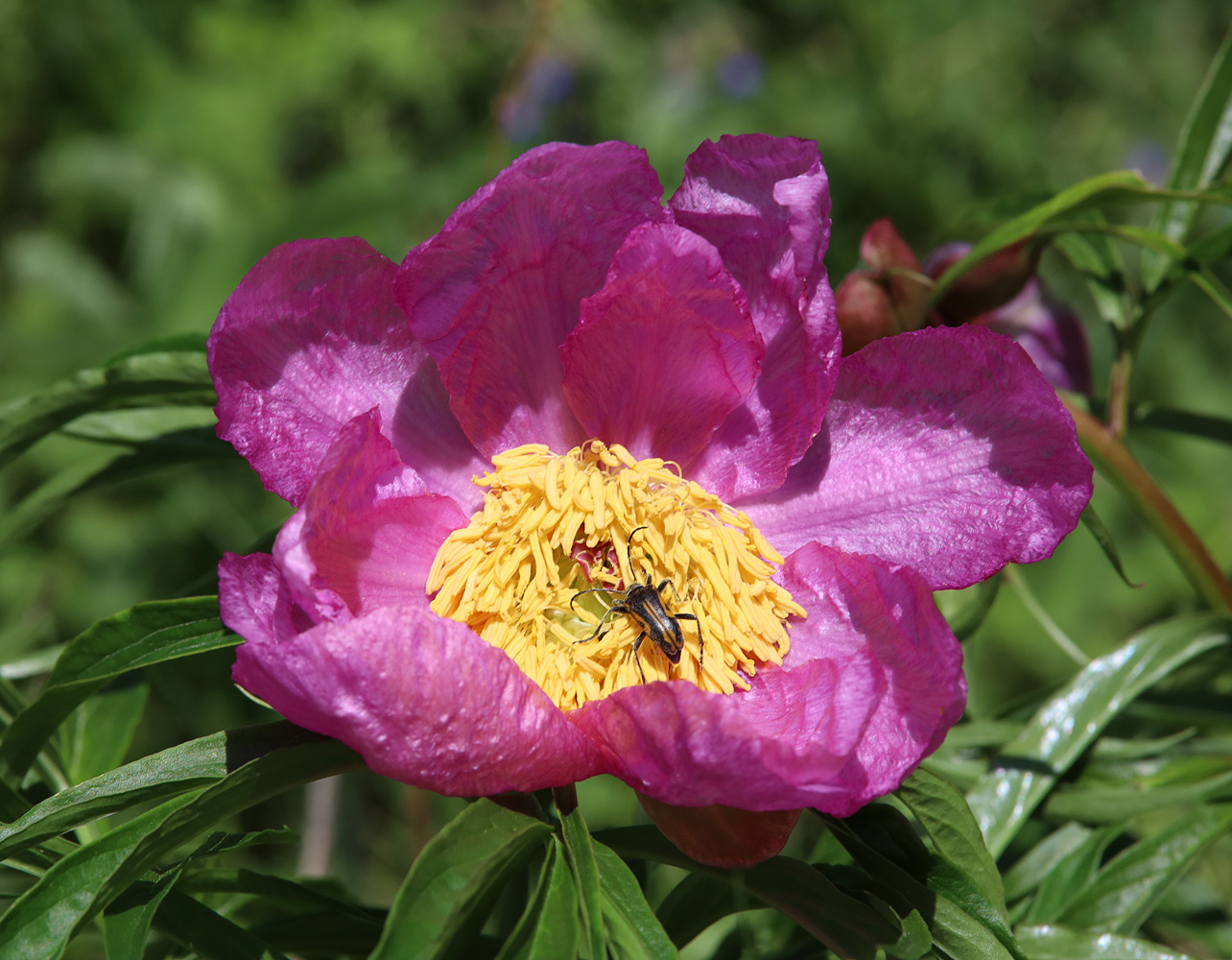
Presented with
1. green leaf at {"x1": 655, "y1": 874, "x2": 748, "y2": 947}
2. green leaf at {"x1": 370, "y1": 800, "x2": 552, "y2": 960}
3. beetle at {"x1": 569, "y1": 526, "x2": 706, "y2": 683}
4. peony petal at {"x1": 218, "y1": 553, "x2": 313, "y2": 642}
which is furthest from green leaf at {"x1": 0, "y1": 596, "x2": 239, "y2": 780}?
green leaf at {"x1": 655, "y1": 874, "x2": 748, "y2": 947}

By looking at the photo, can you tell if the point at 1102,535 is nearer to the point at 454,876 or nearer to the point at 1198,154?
the point at 1198,154

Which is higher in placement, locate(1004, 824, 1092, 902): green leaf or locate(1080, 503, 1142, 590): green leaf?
locate(1080, 503, 1142, 590): green leaf

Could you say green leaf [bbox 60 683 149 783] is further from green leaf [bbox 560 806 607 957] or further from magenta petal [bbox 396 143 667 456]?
green leaf [bbox 560 806 607 957]

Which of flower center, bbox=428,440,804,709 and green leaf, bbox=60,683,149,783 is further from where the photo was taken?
green leaf, bbox=60,683,149,783

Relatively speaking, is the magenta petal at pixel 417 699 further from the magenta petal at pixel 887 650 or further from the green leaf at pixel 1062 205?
the green leaf at pixel 1062 205

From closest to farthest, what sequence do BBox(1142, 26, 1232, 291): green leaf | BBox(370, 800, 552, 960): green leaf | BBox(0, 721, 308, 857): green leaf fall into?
BBox(370, 800, 552, 960): green leaf → BBox(0, 721, 308, 857): green leaf → BBox(1142, 26, 1232, 291): green leaf

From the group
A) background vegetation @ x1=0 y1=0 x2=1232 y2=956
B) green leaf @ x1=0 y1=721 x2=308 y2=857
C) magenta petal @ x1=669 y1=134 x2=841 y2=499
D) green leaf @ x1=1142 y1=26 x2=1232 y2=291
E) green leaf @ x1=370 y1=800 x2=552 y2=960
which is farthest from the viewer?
background vegetation @ x1=0 y1=0 x2=1232 y2=956

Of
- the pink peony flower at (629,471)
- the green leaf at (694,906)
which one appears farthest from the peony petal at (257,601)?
the green leaf at (694,906)
